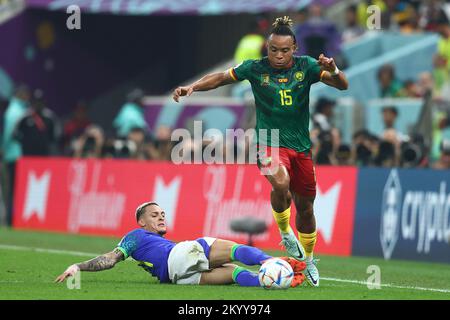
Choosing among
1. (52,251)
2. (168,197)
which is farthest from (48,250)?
(168,197)

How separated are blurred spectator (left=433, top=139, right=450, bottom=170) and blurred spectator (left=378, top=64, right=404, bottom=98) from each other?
401 cm

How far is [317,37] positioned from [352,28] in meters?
3.21

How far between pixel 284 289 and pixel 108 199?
11.1 metres

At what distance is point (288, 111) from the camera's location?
12852mm

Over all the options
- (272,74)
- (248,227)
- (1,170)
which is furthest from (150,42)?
(272,74)

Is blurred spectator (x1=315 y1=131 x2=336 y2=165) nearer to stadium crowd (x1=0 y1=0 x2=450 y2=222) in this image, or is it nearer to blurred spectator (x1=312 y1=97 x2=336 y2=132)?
stadium crowd (x1=0 y1=0 x2=450 y2=222)

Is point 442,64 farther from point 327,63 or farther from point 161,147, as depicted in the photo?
point 327,63

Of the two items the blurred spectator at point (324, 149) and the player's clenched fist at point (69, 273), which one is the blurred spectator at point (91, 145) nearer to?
the blurred spectator at point (324, 149)

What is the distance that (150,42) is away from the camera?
104 feet

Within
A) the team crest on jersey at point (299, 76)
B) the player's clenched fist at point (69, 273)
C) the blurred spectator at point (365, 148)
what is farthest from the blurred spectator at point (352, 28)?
the player's clenched fist at point (69, 273)

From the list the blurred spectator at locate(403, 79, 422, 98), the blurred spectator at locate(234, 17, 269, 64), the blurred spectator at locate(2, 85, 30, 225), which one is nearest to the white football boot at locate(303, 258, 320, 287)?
the blurred spectator at locate(403, 79, 422, 98)

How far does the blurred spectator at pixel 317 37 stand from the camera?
23078 mm

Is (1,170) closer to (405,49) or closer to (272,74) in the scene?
(405,49)
